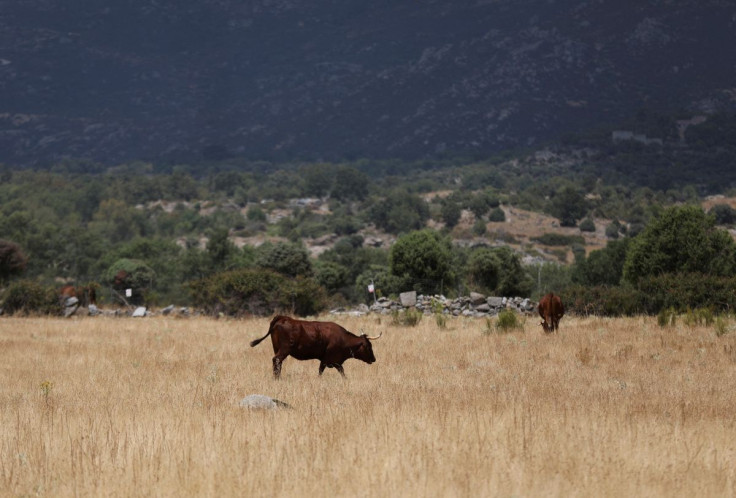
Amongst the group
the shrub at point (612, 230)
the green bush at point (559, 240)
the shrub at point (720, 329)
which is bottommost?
the green bush at point (559, 240)

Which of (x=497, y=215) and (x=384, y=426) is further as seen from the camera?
(x=497, y=215)

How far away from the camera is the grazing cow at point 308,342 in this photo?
14402mm

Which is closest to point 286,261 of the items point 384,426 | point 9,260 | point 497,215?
point 9,260

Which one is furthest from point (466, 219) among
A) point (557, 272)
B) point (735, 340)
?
point (735, 340)

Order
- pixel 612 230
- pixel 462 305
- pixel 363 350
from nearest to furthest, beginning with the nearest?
pixel 363 350
pixel 462 305
pixel 612 230

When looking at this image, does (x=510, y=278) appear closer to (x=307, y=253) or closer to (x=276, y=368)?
(x=307, y=253)

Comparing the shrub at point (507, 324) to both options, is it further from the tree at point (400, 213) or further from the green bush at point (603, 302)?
the tree at point (400, 213)

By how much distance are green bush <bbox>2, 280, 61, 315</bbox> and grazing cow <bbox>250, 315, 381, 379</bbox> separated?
25069mm

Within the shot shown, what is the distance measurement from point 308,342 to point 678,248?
3517 cm

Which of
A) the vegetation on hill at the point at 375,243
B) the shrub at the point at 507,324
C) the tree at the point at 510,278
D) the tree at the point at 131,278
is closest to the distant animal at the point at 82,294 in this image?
the vegetation on hill at the point at 375,243

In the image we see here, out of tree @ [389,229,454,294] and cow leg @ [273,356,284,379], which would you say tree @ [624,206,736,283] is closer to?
tree @ [389,229,454,294]

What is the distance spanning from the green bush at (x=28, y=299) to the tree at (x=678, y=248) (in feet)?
109

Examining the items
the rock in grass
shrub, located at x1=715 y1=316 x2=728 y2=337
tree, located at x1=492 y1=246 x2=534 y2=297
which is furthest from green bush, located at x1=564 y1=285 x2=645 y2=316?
the rock in grass

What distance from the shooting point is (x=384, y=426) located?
920 cm
